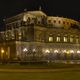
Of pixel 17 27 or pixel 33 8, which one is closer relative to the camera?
pixel 17 27

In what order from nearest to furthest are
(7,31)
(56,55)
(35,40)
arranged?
(35,40)
(56,55)
(7,31)

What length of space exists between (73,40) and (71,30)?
4785 mm

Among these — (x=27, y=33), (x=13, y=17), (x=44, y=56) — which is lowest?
(x=44, y=56)

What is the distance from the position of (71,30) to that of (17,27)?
24.7 m

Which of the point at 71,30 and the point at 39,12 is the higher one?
the point at 39,12

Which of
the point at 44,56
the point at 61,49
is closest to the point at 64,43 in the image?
the point at 61,49

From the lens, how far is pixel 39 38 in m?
115

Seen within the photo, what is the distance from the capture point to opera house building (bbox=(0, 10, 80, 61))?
4195 inches

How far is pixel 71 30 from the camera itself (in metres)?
124

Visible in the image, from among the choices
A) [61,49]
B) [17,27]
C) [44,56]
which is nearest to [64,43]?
[61,49]

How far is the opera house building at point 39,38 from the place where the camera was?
10656 centimetres

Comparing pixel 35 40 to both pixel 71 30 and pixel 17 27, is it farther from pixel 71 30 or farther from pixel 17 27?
pixel 71 30

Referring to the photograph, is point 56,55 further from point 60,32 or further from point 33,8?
point 33,8

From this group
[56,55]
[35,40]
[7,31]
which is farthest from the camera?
[7,31]
